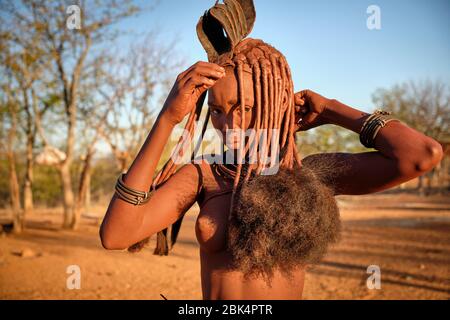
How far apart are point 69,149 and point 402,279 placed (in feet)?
36.3

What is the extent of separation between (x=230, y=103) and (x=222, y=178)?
344 millimetres

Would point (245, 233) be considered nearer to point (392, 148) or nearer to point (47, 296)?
point (392, 148)

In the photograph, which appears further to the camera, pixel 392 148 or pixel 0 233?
pixel 0 233

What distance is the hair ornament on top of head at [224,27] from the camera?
5.47ft

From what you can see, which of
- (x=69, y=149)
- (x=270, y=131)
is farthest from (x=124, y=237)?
(x=69, y=149)

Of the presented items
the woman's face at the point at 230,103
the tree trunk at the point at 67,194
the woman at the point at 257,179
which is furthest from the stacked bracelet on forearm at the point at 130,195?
the tree trunk at the point at 67,194

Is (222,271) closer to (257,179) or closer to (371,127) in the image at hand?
(257,179)

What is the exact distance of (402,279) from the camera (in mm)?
7953

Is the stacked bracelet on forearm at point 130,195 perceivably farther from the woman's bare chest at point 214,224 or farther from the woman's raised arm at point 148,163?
the woman's bare chest at point 214,224

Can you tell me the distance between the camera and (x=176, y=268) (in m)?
9.50

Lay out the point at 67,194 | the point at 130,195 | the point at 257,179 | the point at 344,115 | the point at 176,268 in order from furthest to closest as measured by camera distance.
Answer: the point at 67,194
the point at 176,268
the point at 344,115
the point at 257,179
the point at 130,195

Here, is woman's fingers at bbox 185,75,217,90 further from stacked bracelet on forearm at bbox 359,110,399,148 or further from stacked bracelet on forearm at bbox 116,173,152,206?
stacked bracelet on forearm at bbox 359,110,399,148

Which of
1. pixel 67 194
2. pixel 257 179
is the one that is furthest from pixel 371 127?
pixel 67 194

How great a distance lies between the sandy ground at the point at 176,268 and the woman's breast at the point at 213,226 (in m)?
6.03
